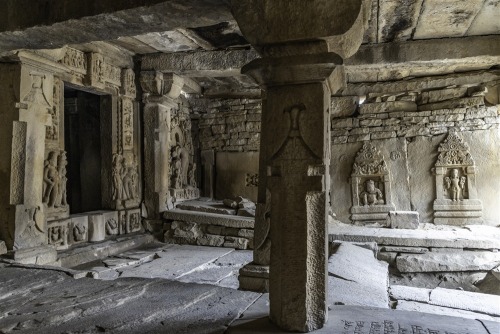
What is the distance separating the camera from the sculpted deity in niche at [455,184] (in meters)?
7.14

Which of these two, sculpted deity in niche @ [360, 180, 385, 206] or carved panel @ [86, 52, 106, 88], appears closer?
carved panel @ [86, 52, 106, 88]

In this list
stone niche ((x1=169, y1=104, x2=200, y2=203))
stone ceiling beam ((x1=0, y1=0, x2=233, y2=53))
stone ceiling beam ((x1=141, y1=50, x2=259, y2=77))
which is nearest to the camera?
stone ceiling beam ((x1=0, y1=0, x2=233, y2=53))

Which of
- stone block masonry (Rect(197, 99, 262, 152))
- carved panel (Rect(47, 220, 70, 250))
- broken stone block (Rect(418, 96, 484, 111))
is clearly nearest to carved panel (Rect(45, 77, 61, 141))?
carved panel (Rect(47, 220, 70, 250))

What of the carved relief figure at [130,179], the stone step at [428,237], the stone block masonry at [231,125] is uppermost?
the stone block masonry at [231,125]

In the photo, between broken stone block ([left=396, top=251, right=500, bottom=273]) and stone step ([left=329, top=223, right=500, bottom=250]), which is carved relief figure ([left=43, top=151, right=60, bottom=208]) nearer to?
stone step ([left=329, top=223, right=500, bottom=250])

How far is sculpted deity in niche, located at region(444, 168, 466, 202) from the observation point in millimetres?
7138

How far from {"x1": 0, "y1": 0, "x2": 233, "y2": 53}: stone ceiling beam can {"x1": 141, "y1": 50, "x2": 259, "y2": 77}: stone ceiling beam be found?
3117mm

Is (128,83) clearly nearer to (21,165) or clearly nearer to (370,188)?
(21,165)

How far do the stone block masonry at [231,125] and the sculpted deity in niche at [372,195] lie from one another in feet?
7.66

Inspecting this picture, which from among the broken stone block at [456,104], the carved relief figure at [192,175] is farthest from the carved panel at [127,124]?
the broken stone block at [456,104]

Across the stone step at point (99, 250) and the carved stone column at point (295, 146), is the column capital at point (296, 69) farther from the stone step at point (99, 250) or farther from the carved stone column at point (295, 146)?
the stone step at point (99, 250)

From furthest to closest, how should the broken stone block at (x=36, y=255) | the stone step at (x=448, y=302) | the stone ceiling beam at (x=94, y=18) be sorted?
the broken stone block at (x=36, y=255)
the stone step at (x=448, y=302)
the stone ceiling beam at (x=94, y=18)

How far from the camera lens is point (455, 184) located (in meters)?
7.13

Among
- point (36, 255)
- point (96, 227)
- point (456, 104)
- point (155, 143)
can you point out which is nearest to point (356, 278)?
point (36, 255)
